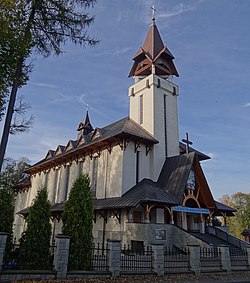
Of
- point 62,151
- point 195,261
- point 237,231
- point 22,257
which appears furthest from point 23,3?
point 237,231

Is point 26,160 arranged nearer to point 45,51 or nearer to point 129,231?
point 129,231

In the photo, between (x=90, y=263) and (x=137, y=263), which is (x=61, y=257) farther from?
(x=137, y=263)

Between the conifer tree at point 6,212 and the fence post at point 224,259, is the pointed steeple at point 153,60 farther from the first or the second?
the conifer tree at point 6,212

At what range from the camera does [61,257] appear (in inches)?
334

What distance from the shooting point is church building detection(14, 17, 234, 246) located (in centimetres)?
1662

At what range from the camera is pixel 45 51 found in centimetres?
1210

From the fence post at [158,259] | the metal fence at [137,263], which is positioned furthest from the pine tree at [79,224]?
the fence post at [158,259]

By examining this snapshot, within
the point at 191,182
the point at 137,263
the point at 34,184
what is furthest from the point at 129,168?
the point at 34,184

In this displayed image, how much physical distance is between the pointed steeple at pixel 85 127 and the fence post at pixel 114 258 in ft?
71.0

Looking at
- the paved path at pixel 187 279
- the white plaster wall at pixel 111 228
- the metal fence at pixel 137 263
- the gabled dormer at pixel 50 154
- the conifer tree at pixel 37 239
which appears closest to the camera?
the paved path at pixel 187 279

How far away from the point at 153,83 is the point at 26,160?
26.8 m

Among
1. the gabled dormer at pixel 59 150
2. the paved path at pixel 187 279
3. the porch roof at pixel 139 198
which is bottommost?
the paved path at pixel 187 279

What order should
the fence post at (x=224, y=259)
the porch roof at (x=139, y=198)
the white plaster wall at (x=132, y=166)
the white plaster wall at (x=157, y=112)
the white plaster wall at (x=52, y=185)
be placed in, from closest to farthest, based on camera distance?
the fence post at (x=224, y=259), the porch roof at (x=139, y=198), the white plaster wall at (x=132, y=166), the white plaster wall at (x=157, y=112), the white plaster wall at (x=52, y=185)

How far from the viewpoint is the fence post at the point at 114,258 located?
359 inches
